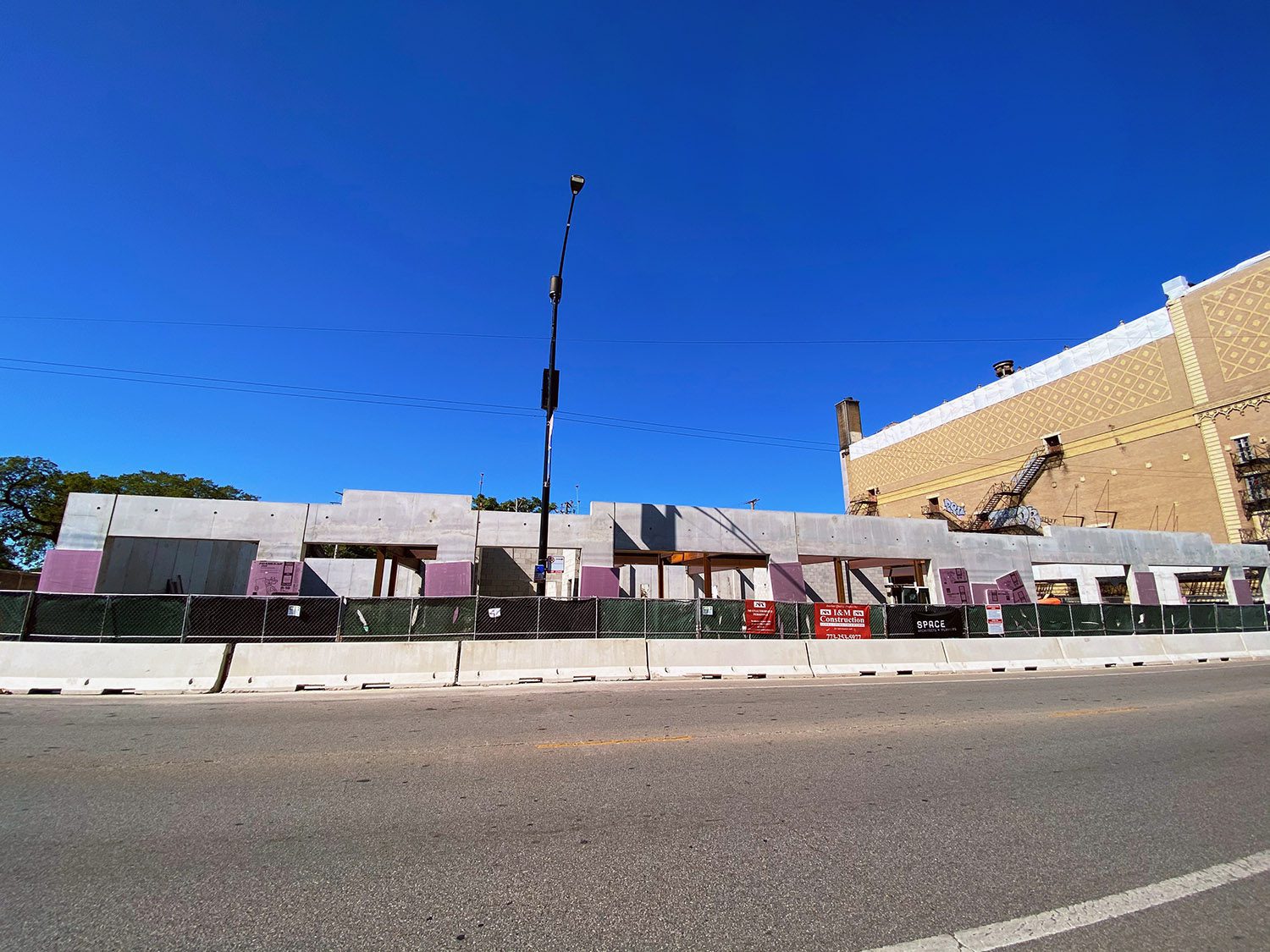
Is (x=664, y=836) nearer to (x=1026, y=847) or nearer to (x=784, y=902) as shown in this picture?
(x=784, y=902)

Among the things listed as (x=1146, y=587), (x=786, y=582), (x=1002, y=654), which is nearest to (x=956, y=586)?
(x=786, y=582)

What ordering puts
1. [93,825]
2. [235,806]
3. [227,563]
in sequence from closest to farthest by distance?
[93,825] < [235,806] < [227,563]

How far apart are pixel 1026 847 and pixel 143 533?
101 ft

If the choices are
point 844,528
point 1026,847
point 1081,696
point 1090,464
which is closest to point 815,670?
point 1081,696

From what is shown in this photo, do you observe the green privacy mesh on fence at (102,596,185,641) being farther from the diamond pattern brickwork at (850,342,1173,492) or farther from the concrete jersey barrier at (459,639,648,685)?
the diamond pattern brickwork at (850,342,1173,492)

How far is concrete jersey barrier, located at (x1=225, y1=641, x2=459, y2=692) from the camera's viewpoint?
11766mm

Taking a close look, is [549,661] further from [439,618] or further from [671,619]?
[671,619]

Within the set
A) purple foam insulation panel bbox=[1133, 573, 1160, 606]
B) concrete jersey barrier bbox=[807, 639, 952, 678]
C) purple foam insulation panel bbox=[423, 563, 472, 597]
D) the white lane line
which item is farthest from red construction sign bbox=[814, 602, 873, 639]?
purple foam insulation panel bbox=[1133, 573, 1160, 606]

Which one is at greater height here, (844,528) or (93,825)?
(844,528)

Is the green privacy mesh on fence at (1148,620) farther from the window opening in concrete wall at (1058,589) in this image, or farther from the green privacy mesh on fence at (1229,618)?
the window opening in concrete wall at (1058,589)

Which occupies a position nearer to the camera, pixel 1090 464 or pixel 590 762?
pixel 590 762

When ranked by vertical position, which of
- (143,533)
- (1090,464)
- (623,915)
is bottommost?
(623,915)

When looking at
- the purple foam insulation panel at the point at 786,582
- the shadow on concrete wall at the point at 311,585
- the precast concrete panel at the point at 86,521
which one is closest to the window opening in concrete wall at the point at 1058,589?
the purple foam insulation panel at the point at 786,582

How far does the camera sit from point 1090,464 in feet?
144
